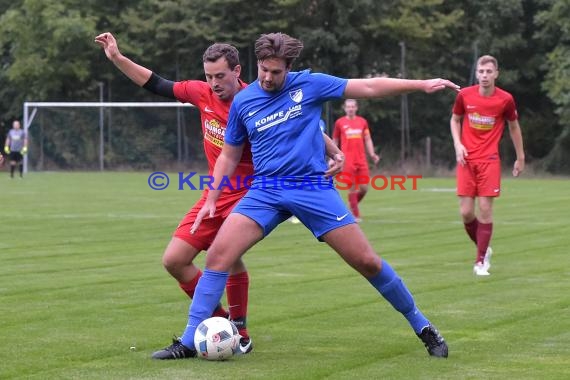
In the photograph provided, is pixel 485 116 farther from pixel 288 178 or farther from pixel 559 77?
pixel 559 77

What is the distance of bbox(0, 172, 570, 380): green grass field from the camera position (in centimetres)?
712

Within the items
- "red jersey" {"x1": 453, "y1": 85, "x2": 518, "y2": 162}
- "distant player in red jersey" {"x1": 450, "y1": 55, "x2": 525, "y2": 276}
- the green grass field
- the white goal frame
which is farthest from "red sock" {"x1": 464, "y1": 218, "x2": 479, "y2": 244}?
the white goal frame

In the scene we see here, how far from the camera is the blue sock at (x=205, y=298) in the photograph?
7293 mm

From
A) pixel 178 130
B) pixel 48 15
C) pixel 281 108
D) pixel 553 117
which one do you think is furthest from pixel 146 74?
pixel 48 15

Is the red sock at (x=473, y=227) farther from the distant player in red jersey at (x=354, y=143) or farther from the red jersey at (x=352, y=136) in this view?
the red jersey at (x=352, y=136)

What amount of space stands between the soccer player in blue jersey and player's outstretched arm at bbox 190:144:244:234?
15 centimetres

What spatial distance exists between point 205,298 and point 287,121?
1163 millimetres

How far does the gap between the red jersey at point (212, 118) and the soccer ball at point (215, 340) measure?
1006 millimetres

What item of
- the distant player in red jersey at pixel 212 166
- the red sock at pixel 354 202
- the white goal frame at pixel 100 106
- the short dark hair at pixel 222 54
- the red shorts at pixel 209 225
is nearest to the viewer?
the short dark hair at pixel 222 54

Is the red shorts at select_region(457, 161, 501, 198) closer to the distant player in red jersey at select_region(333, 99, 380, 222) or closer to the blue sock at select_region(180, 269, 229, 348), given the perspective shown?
the blue sock at select_region(180, 269, 229, 348)

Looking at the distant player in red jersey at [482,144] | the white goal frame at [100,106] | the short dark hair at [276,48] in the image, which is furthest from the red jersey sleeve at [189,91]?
the white goal frame at [100,106]

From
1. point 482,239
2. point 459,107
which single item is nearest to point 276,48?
point 482,239

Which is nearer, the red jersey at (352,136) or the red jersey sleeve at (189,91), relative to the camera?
the red jersey sleeve at (189,91)

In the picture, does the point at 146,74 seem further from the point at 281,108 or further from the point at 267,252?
the point at 267,252
